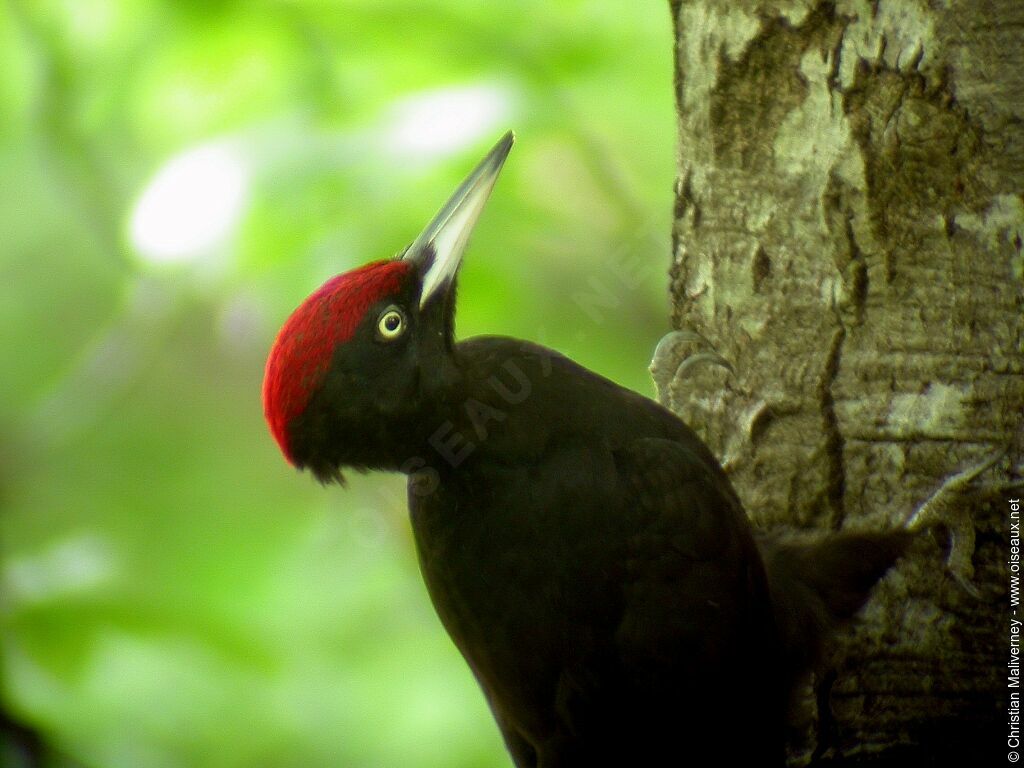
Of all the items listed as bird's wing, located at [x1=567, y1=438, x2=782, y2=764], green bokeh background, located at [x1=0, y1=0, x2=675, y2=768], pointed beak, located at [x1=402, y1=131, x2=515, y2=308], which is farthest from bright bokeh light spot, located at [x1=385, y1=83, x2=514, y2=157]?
bird's wing, located at [x1=567, y1=438, x2=782, y2=764]

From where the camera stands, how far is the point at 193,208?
236 centimetres

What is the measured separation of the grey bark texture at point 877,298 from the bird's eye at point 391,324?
2.33 feet

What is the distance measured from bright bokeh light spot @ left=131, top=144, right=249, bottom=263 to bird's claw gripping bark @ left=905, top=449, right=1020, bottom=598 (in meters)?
1.46

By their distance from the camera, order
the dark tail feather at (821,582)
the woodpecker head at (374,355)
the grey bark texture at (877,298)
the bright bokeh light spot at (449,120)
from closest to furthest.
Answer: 1. the woodpecker head at (374,355)
2. the grey bark texture at (877,298)
3. the dark tail feather at (821,582)
4. the bright bokeh light spot at (449,120)

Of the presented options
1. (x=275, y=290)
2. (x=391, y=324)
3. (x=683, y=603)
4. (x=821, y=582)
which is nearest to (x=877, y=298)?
(x=821, y=582)

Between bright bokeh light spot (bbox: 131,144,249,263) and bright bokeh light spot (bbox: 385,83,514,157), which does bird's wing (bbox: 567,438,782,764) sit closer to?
bright bokeh light spot (bbox: 385,83,514,157)

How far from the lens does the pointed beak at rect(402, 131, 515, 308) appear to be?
6.55 ft

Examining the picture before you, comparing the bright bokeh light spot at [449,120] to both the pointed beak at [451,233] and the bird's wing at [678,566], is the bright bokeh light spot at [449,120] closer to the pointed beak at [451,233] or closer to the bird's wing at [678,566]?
the pointed beak at [451,233]

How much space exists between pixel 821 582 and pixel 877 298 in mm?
555

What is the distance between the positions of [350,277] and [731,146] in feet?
2.69

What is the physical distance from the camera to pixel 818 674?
2.25 m

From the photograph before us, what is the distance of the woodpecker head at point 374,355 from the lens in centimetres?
186

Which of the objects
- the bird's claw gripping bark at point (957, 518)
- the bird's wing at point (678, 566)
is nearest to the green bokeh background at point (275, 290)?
the bird's wing at point (678, 566)

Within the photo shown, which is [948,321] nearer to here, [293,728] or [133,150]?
[293,728]
